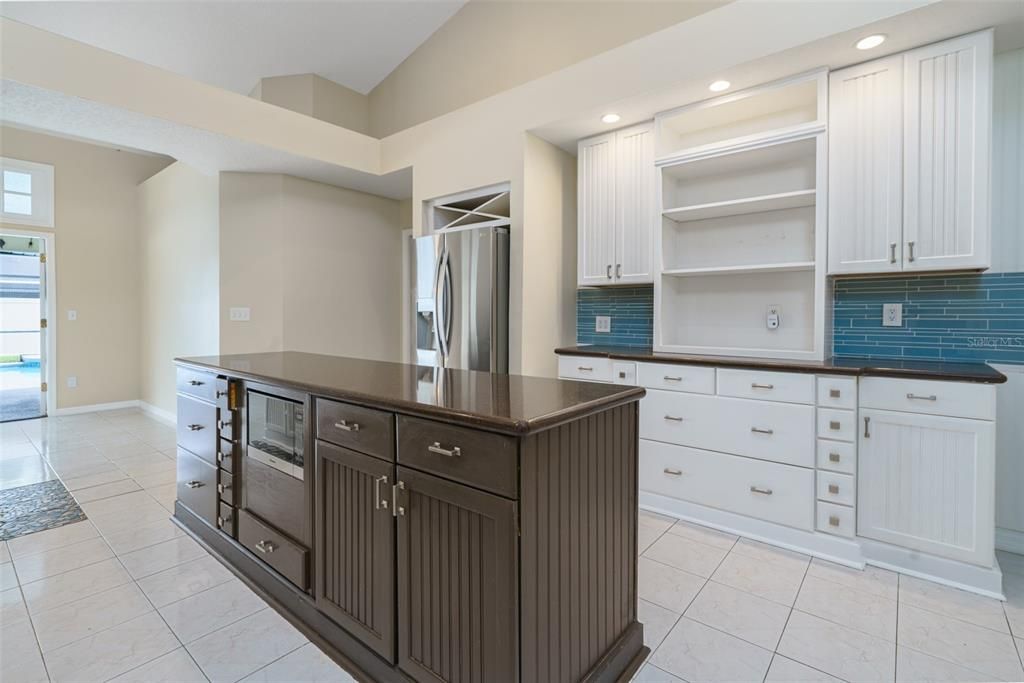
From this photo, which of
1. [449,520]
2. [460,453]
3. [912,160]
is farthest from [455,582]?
[912,160]

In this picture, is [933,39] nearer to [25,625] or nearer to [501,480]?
[501,480]

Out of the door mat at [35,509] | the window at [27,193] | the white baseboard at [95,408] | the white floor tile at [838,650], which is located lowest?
the white floor tile at [838,650]

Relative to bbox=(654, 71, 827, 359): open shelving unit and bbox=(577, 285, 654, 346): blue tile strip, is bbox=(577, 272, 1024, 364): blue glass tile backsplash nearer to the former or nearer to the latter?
bbox=(654, 71, 827, 359): open shelving unit

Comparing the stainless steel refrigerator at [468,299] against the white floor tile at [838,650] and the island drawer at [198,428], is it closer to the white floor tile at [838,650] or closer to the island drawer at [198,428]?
the island drawer at [198,428]

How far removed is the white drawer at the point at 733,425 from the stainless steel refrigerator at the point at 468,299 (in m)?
1.12

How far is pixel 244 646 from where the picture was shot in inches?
65.6

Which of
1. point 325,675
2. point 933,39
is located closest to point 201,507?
point 325,675

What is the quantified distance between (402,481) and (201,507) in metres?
1.70

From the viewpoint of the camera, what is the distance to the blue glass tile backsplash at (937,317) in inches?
88.8

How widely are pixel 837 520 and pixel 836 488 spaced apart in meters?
0.15

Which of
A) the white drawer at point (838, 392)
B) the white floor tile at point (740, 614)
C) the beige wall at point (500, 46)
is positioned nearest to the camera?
the white floor tile at point (740, 614)

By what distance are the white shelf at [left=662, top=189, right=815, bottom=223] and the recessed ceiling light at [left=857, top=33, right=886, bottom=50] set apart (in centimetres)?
65

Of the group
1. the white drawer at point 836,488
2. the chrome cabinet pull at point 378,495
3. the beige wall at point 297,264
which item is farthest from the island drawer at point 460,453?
the beige wall at point 297,264

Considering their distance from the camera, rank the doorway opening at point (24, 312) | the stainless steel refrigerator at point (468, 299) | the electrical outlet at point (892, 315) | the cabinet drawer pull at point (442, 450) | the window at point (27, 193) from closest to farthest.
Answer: the cabinet drawer pull at point (442, 450)
the electrical outlet at point (892, 315)
the stainless steel refrigerator at point (468, 299)
the window at point (27, 193)
the doorway opening at point (24, 312)
